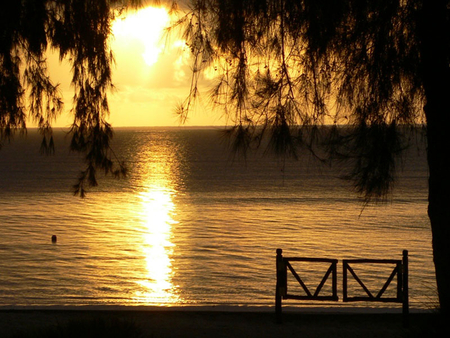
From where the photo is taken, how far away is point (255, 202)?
172 feet

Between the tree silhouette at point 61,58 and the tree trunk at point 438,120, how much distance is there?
3673 millimetres

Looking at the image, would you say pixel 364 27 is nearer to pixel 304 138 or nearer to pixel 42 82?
pixel 304 138

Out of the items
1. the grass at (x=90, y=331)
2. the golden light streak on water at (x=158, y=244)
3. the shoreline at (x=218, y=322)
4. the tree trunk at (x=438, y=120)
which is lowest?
the golden light streak on water at (x=158, y=244)

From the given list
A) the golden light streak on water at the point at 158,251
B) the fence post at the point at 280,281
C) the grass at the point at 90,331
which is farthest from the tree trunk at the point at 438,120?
the golden light streak on water at the point at 158,251

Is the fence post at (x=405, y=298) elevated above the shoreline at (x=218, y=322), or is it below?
above

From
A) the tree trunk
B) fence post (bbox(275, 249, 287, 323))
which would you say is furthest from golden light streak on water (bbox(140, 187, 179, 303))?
the tree trunk

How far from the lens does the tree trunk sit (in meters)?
7.35

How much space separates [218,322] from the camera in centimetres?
973

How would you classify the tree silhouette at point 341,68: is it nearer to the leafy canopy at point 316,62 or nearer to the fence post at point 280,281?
the leafy canopy at point 316,62

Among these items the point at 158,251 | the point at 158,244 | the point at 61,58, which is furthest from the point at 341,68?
the point at 158,244

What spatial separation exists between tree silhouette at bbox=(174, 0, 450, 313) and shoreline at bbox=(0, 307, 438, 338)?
8.97ft

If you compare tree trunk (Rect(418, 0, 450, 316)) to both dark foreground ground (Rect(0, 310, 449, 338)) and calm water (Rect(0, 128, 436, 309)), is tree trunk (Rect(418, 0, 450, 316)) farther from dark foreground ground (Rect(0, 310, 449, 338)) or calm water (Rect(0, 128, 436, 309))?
calm water (Rect(0, 128, 436, 309))

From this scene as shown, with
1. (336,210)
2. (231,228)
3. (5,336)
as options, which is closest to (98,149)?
(5,336)

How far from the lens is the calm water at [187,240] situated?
19.7 m
